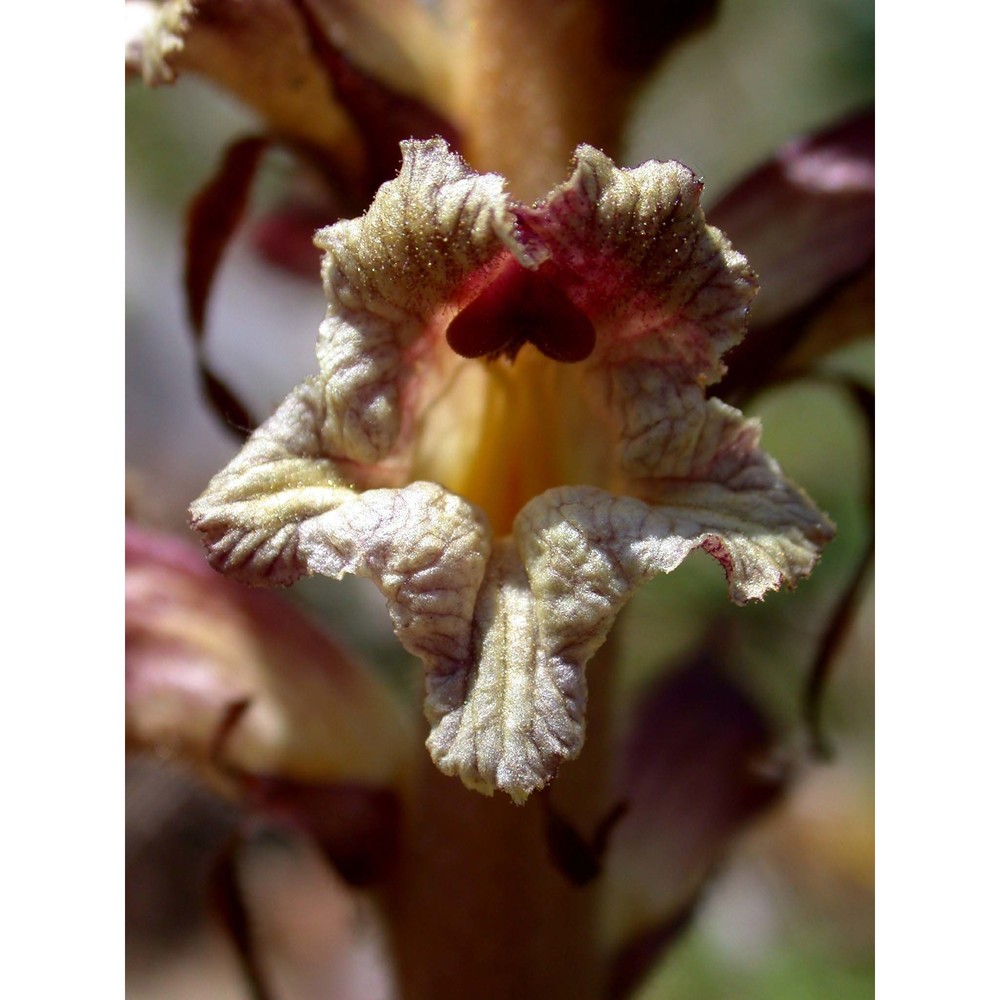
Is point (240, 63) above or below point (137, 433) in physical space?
above

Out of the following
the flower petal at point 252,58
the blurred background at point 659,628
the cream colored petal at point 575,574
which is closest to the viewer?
the cream colored petal at point 575,574

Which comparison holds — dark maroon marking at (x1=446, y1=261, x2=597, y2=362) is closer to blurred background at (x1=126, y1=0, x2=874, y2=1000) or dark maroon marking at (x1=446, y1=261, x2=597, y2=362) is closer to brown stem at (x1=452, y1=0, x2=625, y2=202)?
brown stem at (x1=452, y1=0, x2=625, y2=202)

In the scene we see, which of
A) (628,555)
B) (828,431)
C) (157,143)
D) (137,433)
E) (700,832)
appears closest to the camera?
(628,555)

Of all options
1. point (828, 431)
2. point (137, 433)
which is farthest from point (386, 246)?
point (828, 431)

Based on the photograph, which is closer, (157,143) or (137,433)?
(137,433)

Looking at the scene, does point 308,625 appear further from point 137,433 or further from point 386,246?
point 137,433

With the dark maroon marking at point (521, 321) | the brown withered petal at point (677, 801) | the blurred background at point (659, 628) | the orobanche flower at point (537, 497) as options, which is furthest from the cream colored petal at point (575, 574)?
the blurred background at point (659, 628)

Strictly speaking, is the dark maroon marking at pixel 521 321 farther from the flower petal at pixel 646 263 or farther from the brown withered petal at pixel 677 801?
the brown withered petal at pixel 677 801
